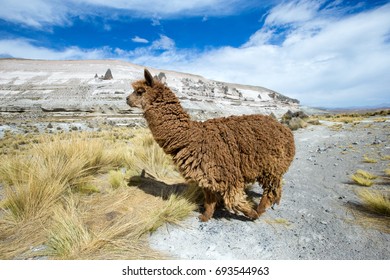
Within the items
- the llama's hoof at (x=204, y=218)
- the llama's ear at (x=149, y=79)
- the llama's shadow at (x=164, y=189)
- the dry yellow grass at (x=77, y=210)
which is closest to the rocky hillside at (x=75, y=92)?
the dry yellow grass at (x=77, y=210)

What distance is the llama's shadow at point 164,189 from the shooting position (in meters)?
3.12

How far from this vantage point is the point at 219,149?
9.01ft

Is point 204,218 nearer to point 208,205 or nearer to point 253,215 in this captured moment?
point 208,205

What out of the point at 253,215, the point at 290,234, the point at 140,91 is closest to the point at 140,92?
the point at 140,91

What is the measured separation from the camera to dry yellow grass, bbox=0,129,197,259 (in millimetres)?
2135

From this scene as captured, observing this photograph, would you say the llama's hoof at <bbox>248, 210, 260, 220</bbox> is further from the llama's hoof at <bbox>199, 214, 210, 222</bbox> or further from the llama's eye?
the llama's eye

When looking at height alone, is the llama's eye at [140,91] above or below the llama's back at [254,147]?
above

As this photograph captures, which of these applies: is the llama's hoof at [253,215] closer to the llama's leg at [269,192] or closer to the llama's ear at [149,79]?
the llama's leg at [269,192]

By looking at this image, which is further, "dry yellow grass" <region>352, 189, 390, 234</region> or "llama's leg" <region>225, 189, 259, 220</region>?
"llama's leg" <region>225, 189, 259, 220</region>

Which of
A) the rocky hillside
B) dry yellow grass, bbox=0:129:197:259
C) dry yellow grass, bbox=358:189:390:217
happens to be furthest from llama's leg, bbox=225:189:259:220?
the rocky hillside

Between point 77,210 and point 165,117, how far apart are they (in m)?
1.64

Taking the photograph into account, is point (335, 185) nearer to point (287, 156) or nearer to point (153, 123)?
point (287, 156)

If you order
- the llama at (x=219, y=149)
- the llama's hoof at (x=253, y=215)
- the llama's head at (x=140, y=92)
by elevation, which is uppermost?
the llama's head at (x=140, y=92)

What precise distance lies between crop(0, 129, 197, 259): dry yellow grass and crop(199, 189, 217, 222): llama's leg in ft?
0.71
